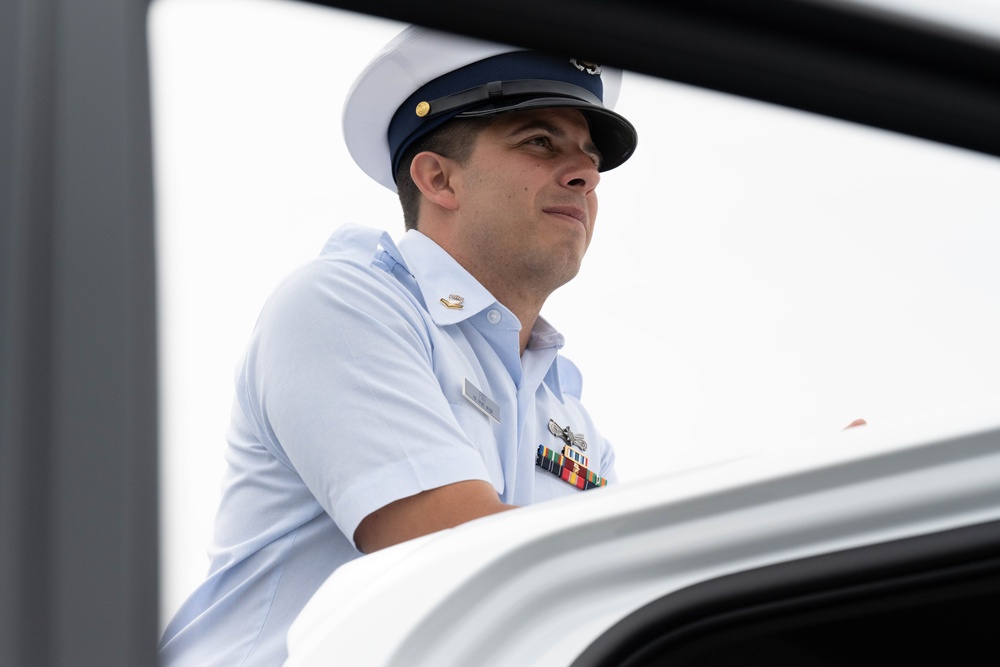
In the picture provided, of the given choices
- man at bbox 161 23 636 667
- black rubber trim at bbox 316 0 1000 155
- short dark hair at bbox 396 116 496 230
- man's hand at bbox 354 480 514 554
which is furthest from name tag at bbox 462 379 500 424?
A: black rubber trim at bbox 316 0 1000 155

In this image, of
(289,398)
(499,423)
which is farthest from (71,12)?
(499,423)

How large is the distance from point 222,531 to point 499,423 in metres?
0.49

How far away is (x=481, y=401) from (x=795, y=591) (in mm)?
1103

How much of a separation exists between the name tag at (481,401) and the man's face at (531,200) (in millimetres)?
400

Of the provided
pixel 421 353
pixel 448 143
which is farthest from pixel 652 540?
pixel 448 143

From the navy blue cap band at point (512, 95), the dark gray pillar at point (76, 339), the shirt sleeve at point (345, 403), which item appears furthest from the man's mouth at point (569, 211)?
the dark gray pillar at point (76, 339)

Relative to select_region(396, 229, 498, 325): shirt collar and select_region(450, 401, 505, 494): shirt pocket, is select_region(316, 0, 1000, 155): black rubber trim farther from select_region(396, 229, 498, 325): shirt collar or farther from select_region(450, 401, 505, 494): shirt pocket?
select_region(396, 229, 498, 325): shirt collar

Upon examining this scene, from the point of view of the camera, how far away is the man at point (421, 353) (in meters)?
1.26

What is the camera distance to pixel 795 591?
1.74 ft

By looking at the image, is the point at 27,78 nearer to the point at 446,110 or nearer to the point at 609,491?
the point at 609,491

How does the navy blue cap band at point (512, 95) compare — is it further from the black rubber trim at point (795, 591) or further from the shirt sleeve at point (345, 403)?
the black rubber trim at point (795, 591)

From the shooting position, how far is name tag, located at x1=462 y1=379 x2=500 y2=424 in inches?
62.5

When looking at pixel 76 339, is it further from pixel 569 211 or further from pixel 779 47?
pixel 569 211

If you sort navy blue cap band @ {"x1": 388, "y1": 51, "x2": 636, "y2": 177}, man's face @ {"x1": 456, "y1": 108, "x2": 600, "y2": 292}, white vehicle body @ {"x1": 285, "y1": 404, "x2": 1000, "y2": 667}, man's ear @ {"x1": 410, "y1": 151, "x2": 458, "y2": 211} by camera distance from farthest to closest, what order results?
man's ear @ {"x1": 410, "y1": 151, "x2": 458, "y2": 211}
man's face @ {"x1": 456, "y1": 108, "x2": 600, "y2": 292}
navy blue cap band @ {"x1": 388, "y1": 51, "x2": 636, "y2": 177}
white vehicle body @ {"x1": 285, "y1": 404, "x2": 1000, "y2": 667}
